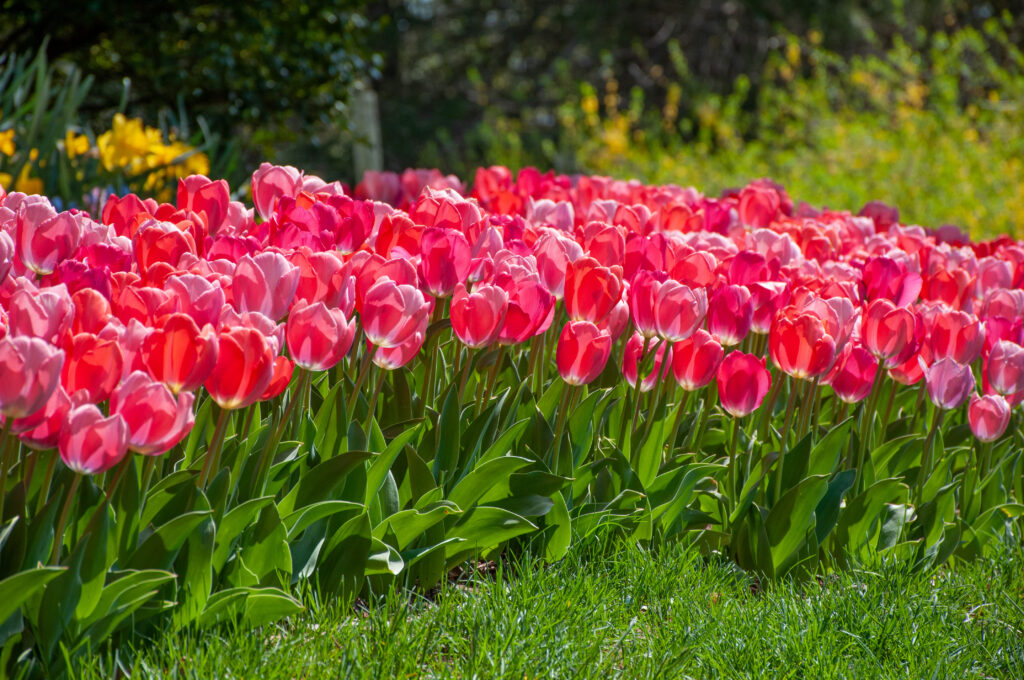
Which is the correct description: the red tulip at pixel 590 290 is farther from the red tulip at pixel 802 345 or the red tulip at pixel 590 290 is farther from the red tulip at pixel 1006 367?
the red tulip at pixel 1006 367

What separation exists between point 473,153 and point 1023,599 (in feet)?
41.1

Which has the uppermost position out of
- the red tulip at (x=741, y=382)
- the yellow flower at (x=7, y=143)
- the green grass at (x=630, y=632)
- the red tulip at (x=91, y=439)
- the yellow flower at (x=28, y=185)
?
the red tulip at (x=91, y=439)

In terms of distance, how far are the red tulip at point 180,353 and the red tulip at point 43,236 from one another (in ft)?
1.72

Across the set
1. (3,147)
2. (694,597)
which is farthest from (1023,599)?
(3,147)

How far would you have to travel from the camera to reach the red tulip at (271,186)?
246 cm

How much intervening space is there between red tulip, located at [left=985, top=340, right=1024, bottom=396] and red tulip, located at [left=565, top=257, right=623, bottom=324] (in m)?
0.89

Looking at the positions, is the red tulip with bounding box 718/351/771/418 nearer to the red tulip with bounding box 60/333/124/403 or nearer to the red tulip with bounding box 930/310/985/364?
the red tulip with bounding box 930/310/985/364

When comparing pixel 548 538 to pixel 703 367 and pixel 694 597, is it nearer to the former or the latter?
pixel 694 597

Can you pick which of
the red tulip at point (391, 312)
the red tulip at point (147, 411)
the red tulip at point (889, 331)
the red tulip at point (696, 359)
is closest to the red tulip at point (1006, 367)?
the red tulip at point (889, 331)

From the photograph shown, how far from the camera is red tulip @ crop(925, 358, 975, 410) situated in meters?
2.16

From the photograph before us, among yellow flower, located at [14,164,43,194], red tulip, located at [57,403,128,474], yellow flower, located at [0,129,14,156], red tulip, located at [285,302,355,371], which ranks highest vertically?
red tulip, located at [285,302,355,371]

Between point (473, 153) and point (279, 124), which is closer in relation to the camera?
point (279, 124)

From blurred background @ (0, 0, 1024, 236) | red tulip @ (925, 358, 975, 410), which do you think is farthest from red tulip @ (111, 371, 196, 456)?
blurred background @ (0, 0, 1024, 236)

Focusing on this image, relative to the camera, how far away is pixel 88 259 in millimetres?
1872
